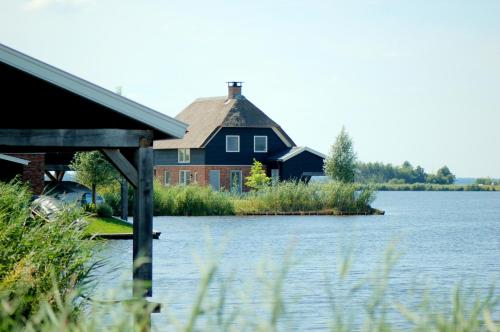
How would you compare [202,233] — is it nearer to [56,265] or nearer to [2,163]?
Answer: [2,163]

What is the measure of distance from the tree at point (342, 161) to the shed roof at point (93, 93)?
4445cm

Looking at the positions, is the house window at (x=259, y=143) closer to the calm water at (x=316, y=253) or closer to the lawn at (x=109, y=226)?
the calm water at (x=316, y=253)

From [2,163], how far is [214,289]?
44.9ft

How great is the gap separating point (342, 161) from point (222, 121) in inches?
372

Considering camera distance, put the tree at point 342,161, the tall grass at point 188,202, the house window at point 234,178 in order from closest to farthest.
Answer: the tall grass at point 188,202 < the tree at point 342,161 < the house window at point 234,178

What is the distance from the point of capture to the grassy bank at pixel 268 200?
163 ft

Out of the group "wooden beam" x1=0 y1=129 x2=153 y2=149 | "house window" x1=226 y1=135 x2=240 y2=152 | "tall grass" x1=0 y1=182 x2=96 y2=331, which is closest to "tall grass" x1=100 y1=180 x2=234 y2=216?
"house window" x1=226 y1=135 x2=240 y2=152

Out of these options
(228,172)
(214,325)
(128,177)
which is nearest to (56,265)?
(128,177)

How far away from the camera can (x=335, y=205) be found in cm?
5278

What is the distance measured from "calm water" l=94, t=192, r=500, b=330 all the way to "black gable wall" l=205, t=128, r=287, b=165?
12390 mm

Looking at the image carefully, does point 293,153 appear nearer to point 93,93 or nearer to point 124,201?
point 124,201

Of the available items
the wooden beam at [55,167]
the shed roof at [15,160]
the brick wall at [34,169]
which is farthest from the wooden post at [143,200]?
the wooden beam at [55,167]

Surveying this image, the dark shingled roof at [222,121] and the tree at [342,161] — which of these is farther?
the dark shingled roof at [222,121]

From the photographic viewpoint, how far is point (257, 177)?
196 feet
